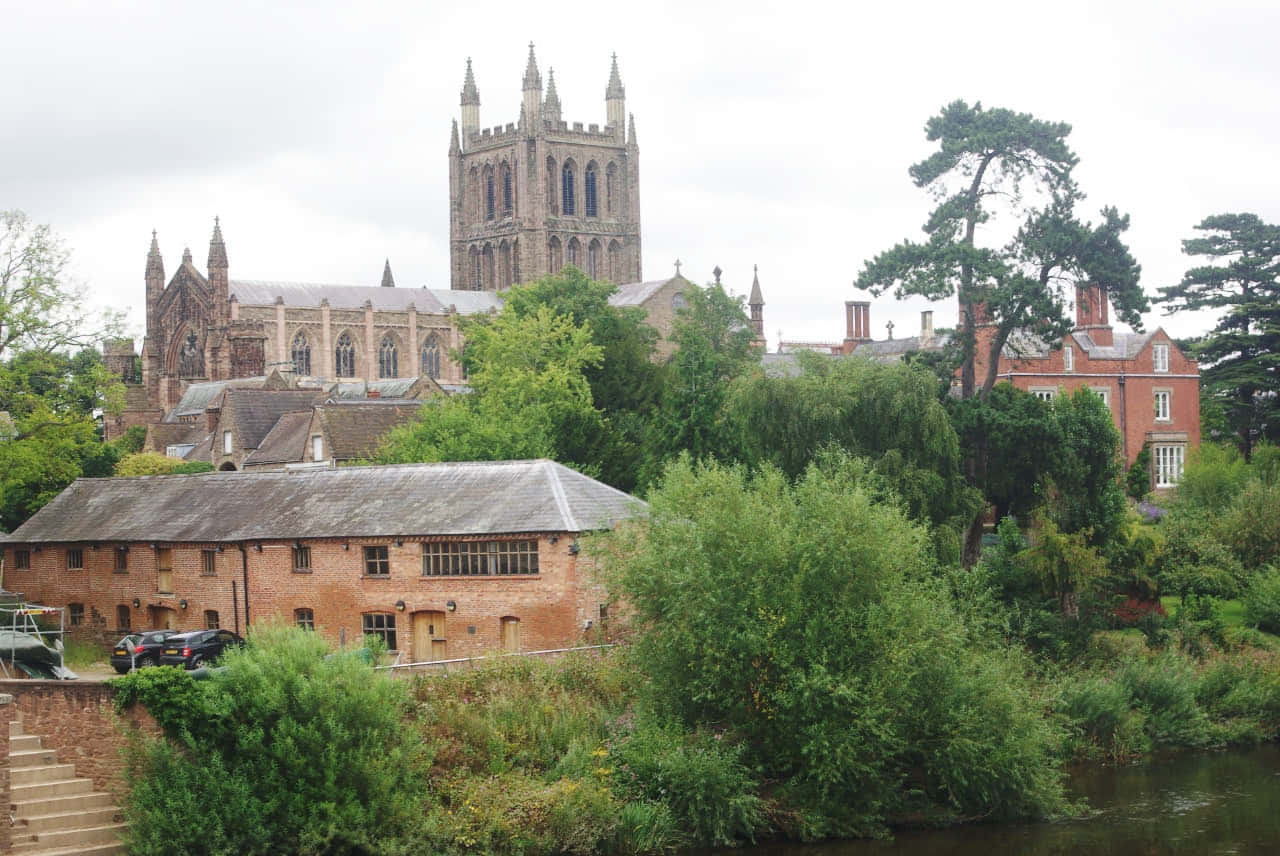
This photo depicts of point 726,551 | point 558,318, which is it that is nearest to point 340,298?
point 558,318

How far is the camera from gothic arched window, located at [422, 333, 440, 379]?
12544 centimetres

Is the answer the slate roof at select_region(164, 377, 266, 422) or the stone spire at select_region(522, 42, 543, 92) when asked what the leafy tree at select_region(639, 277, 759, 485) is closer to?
the slate roof at select_region(164, 377, 266, 422)

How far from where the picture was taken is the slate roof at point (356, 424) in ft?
187

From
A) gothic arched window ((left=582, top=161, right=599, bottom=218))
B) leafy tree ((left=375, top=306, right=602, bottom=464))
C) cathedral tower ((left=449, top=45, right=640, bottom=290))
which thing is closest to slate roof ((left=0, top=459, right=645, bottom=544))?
leafy tree ((left=375, top=306, right=602, bottom=464))

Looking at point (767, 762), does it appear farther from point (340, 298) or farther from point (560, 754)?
point (340, 298)

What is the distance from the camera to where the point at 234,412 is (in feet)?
214

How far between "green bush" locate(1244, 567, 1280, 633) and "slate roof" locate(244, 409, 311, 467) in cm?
3326

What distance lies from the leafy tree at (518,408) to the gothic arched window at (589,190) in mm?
72399

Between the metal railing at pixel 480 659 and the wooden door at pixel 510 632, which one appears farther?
the wooden door at pixel 510 632

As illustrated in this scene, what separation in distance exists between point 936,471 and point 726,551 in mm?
13523

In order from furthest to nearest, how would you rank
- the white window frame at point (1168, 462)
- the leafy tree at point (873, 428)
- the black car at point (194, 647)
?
the white window frame at point (1168, 462), the leafy tree at point (873, 428), the black car at point (194, 647)

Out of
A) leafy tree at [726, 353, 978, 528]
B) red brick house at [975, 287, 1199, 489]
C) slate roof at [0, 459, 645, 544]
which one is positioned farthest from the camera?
red brick house at [975, 287, 1199, 489]

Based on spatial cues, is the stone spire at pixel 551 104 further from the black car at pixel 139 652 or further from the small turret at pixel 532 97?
the black car at pixel 139 652

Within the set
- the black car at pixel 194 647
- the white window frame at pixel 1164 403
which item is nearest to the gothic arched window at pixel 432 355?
the white window frame at pixel 1164 403
